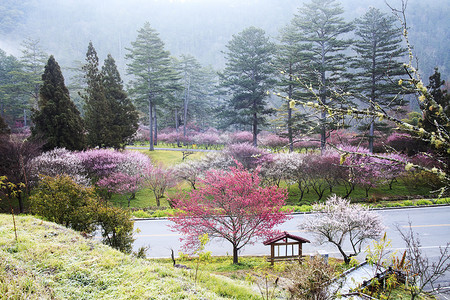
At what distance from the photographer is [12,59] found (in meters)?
48.3

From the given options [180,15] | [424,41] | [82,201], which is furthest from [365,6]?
[82,201]

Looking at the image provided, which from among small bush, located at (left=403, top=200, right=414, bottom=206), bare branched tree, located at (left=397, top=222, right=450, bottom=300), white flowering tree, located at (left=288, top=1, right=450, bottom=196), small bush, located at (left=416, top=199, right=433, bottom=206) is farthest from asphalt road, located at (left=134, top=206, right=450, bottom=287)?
white flowering tree, located at (left=288, top=1, right=450, bottom=196)

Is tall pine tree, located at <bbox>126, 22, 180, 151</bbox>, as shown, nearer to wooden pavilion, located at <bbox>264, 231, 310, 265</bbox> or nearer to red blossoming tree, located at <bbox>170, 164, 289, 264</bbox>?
red blossoming tree, located at <bbox>170, 164, 289, 264</bbox>

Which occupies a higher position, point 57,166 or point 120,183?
point 57,166

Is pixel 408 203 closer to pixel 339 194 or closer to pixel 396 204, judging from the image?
pixel 396 204

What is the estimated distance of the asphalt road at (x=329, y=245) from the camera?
1223 centimetres

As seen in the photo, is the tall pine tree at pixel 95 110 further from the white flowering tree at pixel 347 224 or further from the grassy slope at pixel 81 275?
the white flowering tree at pixel 347 224

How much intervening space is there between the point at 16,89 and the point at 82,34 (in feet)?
260

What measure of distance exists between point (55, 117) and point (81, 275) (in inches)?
761

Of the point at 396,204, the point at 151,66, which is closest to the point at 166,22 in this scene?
the point at 151,66

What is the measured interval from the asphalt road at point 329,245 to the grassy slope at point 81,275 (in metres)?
5.36

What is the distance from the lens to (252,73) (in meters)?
31.4

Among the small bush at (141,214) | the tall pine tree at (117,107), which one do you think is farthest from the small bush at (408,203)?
the tall pine tree at (117,107)

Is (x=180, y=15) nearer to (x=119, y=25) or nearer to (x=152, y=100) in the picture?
(x=119, y=25)
